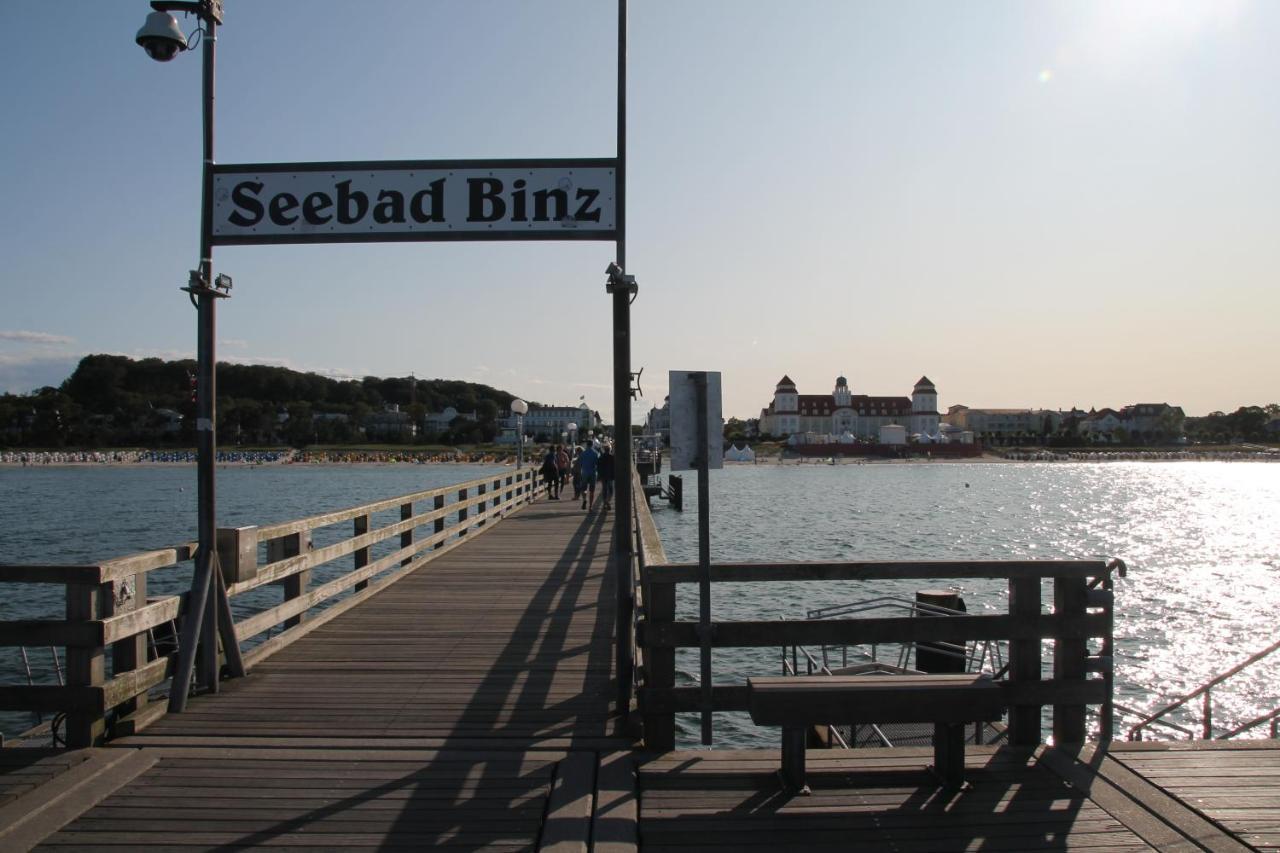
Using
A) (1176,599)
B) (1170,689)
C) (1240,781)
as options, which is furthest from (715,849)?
(1176,599)

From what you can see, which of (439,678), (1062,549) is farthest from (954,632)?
(1062,549)

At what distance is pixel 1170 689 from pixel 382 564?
12.3 metres

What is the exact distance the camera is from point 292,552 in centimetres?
765

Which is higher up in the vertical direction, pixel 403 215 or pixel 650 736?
pixel 403 215

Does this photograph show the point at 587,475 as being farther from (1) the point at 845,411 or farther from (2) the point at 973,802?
(1) the point at 845,411

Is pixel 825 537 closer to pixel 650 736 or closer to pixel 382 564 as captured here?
pixel 382 564

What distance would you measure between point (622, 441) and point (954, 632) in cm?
212

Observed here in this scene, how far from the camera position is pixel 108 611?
4.93 metres

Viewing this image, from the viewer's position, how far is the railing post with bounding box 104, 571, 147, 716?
5.08m

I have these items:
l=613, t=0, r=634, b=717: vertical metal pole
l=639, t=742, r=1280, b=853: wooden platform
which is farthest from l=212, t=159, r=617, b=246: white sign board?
l=639, t=742, r=1280, b=853: wooden platform

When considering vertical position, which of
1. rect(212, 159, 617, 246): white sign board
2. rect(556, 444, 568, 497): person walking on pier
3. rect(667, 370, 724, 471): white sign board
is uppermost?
rect(212, 159, 617, 246): white sign board

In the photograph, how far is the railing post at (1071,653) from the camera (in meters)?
4.90

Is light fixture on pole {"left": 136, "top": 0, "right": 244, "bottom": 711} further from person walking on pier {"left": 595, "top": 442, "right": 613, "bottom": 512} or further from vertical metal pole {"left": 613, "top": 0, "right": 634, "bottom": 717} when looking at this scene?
person walking on pier {"left": 595, "top": 442, "right": 613, "bottom": 512}

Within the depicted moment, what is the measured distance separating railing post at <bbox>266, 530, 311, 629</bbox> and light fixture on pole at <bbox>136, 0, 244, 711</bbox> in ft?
4.69
